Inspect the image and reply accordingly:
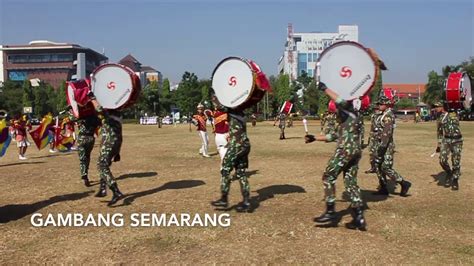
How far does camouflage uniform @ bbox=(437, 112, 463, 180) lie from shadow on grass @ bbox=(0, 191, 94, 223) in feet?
27.1

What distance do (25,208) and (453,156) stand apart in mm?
9285

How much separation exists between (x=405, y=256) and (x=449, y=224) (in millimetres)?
1976

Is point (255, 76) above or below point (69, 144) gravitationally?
above

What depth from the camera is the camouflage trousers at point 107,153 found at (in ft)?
28.6

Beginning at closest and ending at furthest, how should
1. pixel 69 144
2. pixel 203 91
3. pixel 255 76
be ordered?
pixel 255 76, pixel 69 144, pixel 203 91

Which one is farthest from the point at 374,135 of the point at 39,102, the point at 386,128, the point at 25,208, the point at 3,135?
the point at 39,102

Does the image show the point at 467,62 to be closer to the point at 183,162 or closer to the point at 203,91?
the point at 203,91

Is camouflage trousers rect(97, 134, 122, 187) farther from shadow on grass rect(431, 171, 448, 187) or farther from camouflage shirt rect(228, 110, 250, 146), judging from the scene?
shadow on grass rect(431, 171, 448, 187)

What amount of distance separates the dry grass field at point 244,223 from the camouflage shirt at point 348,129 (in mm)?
1317

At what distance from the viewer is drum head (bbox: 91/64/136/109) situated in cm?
873

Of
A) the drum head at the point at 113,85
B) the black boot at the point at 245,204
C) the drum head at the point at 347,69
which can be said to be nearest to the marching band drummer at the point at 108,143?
the drum head at the point at 113,85

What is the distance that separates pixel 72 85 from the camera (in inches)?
→ 396

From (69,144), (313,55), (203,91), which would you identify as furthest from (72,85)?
(313,55)

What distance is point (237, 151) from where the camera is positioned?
7988 mm
